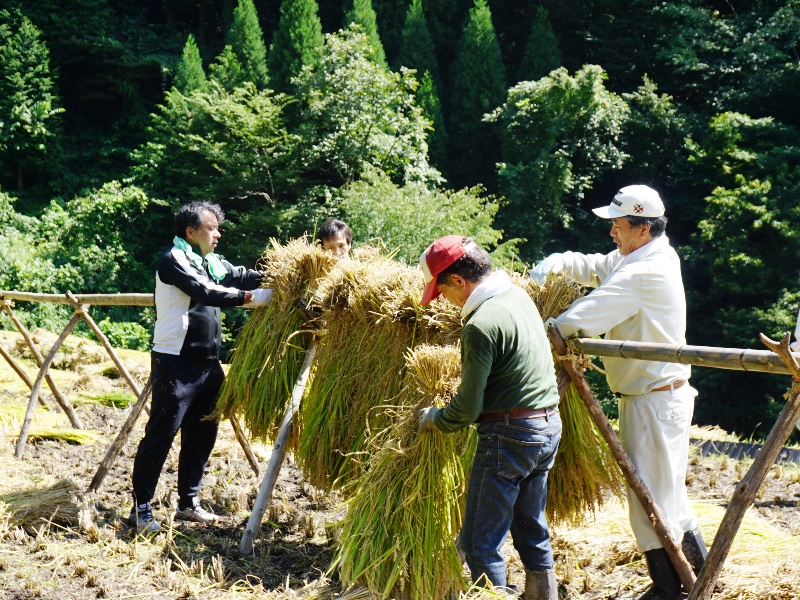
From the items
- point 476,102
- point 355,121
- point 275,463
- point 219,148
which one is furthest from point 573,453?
point 476,102

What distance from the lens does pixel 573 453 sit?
3.73m

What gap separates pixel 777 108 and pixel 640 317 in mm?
19190

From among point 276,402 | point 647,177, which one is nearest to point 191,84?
point 647,177

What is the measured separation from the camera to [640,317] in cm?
356

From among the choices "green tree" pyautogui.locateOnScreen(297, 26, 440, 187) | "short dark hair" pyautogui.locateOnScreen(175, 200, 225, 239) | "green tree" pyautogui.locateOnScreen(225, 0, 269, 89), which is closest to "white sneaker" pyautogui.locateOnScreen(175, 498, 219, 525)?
"short dark hair" pyautogui.locateOnScreen(175, 200, 225, 239)

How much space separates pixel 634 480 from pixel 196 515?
260 cm

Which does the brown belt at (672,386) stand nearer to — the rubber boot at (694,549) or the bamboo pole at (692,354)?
the bamboo pole at (692,354)

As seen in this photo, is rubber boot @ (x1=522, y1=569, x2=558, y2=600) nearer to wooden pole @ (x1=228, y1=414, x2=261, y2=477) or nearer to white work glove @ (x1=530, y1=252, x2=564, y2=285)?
white work glove @ (x1=530, y1=252, x2=564, y2=285)

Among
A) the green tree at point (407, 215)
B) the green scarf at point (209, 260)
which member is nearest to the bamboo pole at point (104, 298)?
the green scarf at point (209, 260)

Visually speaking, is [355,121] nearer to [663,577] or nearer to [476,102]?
[476,102]

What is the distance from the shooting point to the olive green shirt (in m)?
3.02

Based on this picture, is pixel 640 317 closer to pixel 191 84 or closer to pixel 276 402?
pixel 276 402

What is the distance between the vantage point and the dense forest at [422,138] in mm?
18484

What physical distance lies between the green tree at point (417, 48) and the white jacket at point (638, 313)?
22558mm
